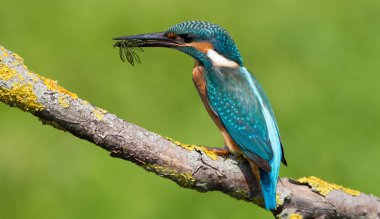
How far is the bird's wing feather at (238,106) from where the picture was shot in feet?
11.6

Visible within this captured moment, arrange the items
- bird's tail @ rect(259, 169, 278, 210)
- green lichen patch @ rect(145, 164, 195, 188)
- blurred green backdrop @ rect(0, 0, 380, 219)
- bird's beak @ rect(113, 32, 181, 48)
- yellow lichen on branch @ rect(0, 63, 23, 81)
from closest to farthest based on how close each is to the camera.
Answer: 1. yellow lichen on branch @ rect(0, 63, 23, 81)
2. green lichen patch @ rect(145, 164, 195, 188)
3. bird's tail @ rect(259, 169, 278, 210)
4. bird's beak @ rect(113, 32, 181, 48)
5. blurred green backdrop @ rect(0, 0, 380, 219)

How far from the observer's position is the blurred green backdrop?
5.27m

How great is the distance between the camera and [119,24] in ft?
21.2

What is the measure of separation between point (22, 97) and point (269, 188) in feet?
3.28

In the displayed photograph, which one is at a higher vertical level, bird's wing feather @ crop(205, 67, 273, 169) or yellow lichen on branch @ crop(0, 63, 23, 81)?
bird's wing feather @ crop(205, 67, 273, 169)

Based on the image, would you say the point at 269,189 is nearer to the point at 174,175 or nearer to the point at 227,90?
the point at 174,175

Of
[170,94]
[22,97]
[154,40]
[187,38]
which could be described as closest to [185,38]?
[187,38]

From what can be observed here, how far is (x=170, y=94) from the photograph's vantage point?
591 cm

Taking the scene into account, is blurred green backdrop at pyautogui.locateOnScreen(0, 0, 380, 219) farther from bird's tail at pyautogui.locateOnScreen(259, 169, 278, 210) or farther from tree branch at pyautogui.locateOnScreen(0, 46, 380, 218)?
bird's tail at pyautogui.locateOnScreen(259, 169, 278, 210)

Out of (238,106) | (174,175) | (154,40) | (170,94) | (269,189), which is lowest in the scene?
(174,175)

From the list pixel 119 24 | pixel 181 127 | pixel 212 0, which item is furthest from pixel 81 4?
pixel 181 127

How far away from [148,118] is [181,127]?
0.23 metres

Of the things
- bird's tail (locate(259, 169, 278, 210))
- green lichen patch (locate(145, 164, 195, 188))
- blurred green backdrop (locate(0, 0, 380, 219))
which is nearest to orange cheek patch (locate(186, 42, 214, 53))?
bird's tail (locate(259, 169, 278, 210))

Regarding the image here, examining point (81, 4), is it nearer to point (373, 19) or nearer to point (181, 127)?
point (181, 127)
